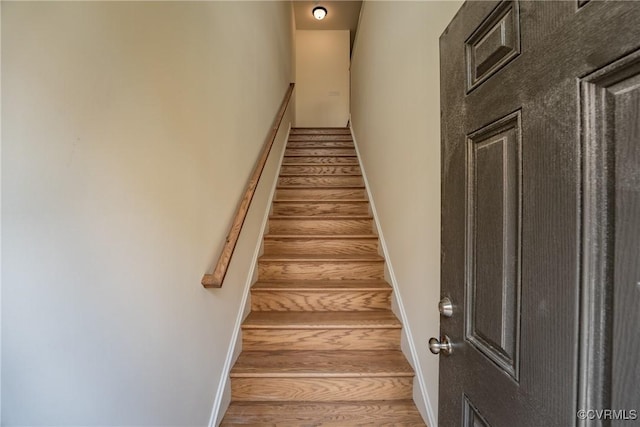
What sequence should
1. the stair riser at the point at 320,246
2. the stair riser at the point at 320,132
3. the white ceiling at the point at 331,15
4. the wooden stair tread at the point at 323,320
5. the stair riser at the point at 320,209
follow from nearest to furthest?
the wooden stair tread at the point at 323,320 < the stair riser at the point at 320,246 < the stair riser at the point at 320,209 < the stair riser at the point at 320,132 < the white ceiling at the point at 331,15

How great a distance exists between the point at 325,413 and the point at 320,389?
11cm

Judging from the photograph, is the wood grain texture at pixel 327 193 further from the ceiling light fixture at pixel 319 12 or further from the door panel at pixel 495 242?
the ceiling light fixture at pixel 319 12

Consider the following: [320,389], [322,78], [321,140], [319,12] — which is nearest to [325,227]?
[320,389]

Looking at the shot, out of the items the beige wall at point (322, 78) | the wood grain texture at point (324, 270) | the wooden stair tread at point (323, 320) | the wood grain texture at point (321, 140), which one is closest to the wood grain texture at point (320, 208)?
the wood grain texture at point (324, 270)

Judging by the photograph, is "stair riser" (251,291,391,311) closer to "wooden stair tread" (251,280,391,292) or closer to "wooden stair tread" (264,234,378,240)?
"wooden stair tread" (251,280,391,292)

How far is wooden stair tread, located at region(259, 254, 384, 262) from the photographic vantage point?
2115 mm

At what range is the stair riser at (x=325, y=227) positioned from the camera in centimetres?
249

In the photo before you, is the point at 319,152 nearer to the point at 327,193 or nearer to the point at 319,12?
the point at 327,193

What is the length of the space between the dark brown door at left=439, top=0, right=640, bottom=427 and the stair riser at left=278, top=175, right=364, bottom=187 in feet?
7.56

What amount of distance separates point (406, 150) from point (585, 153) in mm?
1194

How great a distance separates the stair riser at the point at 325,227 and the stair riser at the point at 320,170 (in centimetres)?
83

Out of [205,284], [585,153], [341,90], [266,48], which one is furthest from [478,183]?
[341,90]

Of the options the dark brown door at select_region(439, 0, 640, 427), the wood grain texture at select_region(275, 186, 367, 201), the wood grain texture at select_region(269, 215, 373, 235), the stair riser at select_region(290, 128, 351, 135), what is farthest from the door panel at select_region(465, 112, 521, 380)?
the stair riser at select_region(290, 128, 351, 135)

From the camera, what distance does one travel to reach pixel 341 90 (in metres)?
5.33
